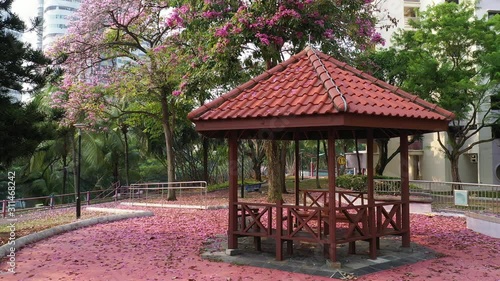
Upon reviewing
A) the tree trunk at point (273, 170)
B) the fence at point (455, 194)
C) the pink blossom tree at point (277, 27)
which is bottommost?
the fence at point (455, 194)

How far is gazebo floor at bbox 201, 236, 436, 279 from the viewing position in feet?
22.4

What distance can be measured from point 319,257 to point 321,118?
267 cm

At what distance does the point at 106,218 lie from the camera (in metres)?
13.5

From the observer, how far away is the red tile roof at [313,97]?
675cm

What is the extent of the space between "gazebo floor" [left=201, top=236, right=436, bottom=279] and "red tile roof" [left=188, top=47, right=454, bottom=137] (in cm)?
248

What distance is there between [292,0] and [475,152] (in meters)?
20.0

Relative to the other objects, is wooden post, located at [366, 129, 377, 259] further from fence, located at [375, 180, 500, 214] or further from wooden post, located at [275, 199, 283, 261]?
fence, located at [375, 180, 500, 214]

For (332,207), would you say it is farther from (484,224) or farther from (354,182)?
(354,182)

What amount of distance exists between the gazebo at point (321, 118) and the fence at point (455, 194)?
17.5 feet

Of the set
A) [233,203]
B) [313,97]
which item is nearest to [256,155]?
[233,203]

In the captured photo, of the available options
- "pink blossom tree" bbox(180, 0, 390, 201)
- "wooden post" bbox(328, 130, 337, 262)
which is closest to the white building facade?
"pink blossom tree" bbox(180, 0, 390, 201)

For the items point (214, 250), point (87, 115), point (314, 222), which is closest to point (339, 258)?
point (214, 250)

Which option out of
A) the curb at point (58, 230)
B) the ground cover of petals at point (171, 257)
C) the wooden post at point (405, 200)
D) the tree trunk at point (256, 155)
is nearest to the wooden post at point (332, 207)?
the ground cover of petals at point (171, 257)

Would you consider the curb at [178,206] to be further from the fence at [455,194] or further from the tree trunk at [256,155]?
the tree trunk at [256,155]
